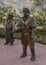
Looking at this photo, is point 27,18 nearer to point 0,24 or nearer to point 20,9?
point 0,24

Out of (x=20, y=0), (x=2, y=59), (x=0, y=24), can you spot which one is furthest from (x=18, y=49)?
(x=20, y=0)

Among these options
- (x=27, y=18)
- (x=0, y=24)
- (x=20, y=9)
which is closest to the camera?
(x=27, y=18)

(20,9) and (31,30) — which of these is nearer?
(31,30)

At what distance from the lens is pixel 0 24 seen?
15.5m

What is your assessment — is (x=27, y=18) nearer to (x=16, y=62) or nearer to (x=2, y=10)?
(x=16, y=62)

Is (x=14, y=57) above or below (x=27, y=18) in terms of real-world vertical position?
below

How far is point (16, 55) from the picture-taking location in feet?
33.1

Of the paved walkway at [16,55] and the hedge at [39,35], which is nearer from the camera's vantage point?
the paved walkway at [16,55]

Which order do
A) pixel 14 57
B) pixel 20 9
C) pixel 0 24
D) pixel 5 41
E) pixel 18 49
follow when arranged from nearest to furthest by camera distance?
1. pixel 14 57
2. pixel 18 49
3. pixel 5 41
4. pixel 0 24
5. pixel 20 9

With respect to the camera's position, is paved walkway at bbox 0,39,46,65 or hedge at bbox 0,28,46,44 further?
hedge at bbox 0,28,46,44

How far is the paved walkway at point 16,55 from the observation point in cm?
916

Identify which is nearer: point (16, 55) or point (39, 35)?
point (16, 55)

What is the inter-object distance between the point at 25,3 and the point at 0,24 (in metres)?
2.43

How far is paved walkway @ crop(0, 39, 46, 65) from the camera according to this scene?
9157 mm
